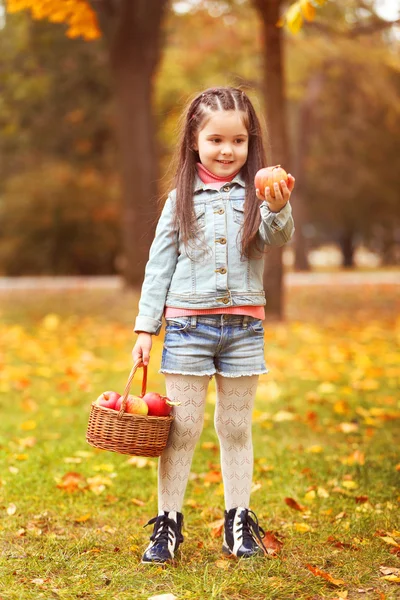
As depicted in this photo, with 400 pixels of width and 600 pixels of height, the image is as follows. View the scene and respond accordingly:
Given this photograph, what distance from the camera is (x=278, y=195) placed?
9.61 ft

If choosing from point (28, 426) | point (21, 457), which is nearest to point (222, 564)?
point (21, 457)

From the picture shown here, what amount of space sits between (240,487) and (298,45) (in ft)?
47.5

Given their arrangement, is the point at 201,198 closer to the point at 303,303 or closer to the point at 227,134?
the point at 227,134

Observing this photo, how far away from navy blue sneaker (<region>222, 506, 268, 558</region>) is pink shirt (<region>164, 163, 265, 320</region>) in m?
0.80

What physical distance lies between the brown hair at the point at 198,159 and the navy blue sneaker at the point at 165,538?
107cm

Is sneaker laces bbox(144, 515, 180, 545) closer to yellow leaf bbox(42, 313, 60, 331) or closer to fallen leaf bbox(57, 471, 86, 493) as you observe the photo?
fallen leaf bbox(57, 471, 86, 493)

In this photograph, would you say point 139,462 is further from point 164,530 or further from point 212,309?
point 212,309

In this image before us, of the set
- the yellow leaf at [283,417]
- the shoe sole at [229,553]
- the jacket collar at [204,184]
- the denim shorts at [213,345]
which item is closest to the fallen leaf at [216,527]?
the shoe sole at [229,553]

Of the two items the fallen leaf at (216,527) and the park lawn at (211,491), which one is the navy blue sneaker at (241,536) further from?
the fallen leaf at (216,527)

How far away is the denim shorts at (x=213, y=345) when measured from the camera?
3121 mm

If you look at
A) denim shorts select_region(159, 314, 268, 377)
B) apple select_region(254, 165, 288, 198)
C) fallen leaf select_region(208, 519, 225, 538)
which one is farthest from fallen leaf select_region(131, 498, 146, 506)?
apple select_region(254, 165, 288, 198)

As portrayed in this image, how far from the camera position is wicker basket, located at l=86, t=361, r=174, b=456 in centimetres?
302

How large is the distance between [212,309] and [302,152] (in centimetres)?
2173

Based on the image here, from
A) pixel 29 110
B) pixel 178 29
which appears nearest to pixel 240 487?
pixel 178 29
